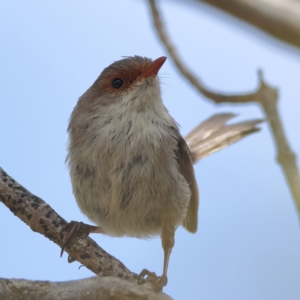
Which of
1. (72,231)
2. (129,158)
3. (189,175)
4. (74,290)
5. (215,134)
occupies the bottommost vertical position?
(74,290)

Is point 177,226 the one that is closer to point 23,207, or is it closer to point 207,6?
point 23,207

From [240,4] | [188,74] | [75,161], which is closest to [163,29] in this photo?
[188,74]

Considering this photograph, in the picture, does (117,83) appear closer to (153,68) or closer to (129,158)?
(153,68)

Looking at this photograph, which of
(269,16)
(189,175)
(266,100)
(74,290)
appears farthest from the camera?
(189,175)

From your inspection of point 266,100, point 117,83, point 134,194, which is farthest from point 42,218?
point 266,100

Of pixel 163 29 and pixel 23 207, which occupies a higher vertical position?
pixel 163 29

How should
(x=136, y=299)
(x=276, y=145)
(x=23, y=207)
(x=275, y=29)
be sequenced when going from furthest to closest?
(x=23, y=207) < (x=136, y=299) < (x=276, y=145) < (x=275, y=29)

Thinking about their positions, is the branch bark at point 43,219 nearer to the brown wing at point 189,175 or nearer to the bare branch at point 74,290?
the bare branch at point 74,290
